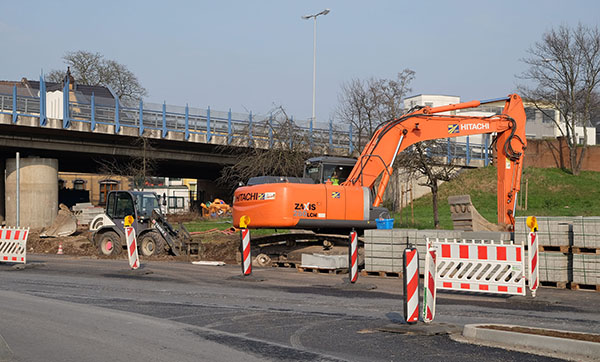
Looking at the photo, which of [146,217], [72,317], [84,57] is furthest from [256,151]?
[84,57]

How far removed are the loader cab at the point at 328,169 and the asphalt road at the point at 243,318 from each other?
3.37m

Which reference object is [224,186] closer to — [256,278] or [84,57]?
[84,57]

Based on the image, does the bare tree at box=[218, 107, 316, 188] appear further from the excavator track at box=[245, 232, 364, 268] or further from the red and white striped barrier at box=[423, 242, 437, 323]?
the red and white striped barrier at box=[423, 242, 437, 323]

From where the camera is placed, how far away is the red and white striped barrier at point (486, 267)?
42.0 ft

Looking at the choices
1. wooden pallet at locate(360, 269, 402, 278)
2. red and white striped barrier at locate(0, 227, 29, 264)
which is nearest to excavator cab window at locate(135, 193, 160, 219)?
red and white striped barrier at locate(0, 227, 29, 264)

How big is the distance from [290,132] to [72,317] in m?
29.0

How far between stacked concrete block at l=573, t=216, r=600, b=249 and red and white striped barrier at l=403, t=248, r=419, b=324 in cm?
637

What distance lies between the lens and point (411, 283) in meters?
9.44

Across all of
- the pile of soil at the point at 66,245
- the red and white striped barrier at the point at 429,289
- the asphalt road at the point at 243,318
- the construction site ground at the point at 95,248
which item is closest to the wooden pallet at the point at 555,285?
the asphalt road at the point at 243,318

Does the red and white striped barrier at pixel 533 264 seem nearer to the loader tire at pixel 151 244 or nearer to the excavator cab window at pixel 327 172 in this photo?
the excavator cab window at pixel 327 172

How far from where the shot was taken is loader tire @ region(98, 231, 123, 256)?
2431 cm

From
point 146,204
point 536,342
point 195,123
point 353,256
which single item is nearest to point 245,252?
point 353,256

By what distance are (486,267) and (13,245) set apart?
14.3m

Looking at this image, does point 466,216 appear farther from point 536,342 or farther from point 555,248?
point 536,342
